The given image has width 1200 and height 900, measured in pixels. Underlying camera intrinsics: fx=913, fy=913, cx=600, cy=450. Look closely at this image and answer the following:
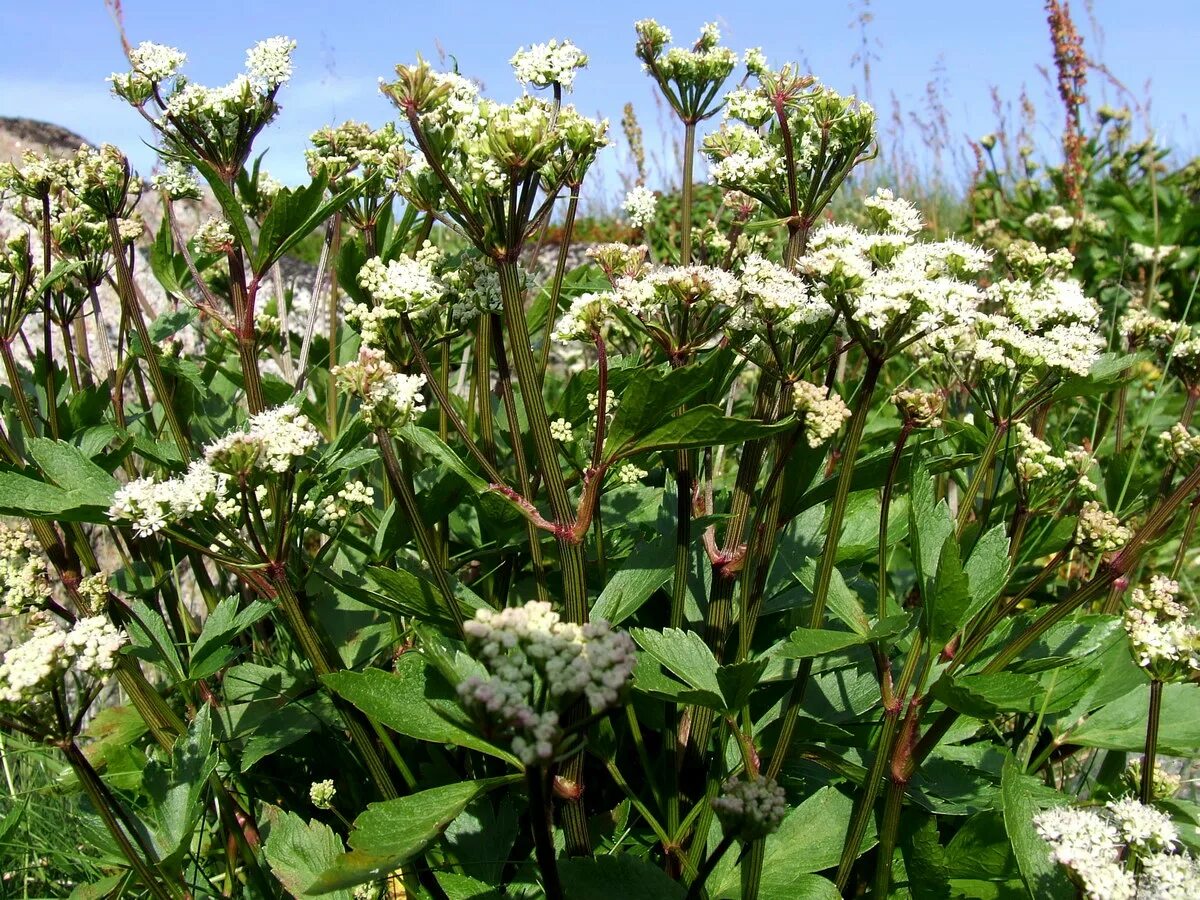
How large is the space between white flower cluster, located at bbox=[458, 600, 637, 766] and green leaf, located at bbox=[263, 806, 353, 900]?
941 mm

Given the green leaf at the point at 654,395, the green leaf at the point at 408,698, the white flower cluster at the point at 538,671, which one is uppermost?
the green leaf at the point at 654,395

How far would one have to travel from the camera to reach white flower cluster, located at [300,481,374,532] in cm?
226

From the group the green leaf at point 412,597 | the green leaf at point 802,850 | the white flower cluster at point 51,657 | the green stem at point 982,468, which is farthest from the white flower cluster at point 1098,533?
the white flower cluster at point 51,657

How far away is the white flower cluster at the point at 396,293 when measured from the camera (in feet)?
7.30

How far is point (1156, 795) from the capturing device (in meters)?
2.40

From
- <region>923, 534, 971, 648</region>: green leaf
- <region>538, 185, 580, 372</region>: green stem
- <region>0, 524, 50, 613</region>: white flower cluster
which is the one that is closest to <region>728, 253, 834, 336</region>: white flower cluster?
<region>538, 185, 580, 372</region>: green stem

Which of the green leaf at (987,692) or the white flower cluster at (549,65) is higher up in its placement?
the white flower cluster at (549,65)

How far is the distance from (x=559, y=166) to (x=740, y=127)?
0.57 meters

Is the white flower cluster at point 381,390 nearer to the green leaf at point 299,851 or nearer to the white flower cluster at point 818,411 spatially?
the white flower cluster at point 818,411

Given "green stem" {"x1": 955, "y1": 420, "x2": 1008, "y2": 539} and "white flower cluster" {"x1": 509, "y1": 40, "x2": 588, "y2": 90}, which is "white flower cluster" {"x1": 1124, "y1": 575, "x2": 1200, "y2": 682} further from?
"white flower cluster" {"x1": 509, "y1": 40, "x2": 588, "y2": 90}

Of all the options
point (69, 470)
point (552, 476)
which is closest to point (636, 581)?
point (552, 476)

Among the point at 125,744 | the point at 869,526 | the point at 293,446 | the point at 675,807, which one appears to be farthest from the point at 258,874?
the point at 869,526

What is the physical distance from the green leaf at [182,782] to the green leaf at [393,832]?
61 cm

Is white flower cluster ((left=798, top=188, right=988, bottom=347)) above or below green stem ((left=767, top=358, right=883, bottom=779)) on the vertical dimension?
above
